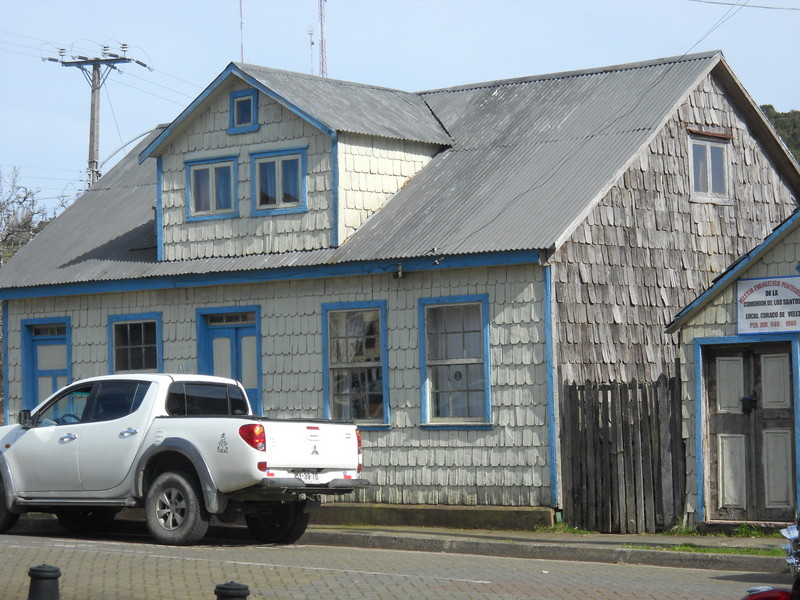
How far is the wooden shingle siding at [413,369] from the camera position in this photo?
650 inches

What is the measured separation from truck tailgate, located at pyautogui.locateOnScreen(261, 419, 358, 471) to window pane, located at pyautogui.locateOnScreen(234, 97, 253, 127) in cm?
648

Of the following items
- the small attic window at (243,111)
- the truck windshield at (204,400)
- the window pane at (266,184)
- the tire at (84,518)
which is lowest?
the tire at (84,518)

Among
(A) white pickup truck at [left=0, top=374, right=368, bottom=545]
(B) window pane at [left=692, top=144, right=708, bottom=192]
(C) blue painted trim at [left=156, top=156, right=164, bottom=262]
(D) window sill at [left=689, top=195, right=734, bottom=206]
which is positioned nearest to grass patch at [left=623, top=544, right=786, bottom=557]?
(A) white pickup truck at [left=0, top=374, right=368, bottom=545]

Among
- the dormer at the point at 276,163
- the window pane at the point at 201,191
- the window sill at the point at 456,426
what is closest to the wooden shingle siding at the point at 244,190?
the dormer at the point at 276,163

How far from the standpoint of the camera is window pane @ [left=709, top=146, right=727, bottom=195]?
20.0m

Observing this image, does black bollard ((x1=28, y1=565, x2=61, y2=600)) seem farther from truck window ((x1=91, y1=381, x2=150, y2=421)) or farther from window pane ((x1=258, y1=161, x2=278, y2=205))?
window pane ((x1=258, y1=161, x2=278, y2=205))

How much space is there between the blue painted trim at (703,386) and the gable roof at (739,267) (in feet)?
1.07

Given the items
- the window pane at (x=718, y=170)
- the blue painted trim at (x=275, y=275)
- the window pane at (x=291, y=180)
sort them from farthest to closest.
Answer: the window pane at (x=718, y=170) → the window pane at (x=291, y=180) → the blue painted trim at (x=275, y=275)

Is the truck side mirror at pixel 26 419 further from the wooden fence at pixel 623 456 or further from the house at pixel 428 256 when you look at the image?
the wooden fence at pixel 623 456

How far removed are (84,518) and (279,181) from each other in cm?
564

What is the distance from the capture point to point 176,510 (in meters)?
14.5

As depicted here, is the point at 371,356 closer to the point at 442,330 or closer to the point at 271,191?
the point at 442,330

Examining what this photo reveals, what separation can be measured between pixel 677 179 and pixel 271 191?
19.6 ft

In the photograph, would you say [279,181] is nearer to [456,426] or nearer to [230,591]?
[456,426]
